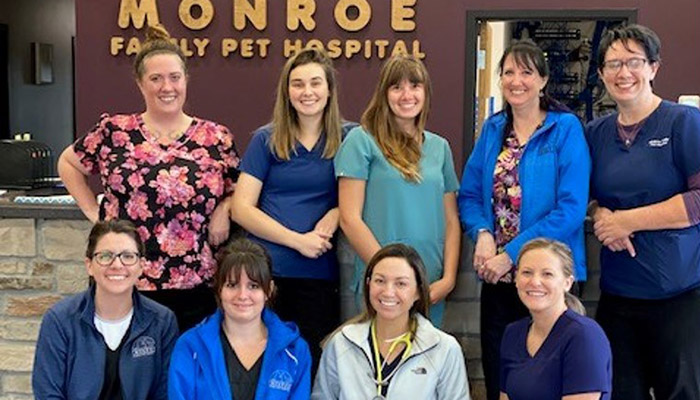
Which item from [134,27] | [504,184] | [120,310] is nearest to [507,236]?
[504,184]

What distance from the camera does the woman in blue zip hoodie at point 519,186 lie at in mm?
2486

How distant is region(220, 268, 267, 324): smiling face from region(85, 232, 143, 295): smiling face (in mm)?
275

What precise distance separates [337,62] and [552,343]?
346 cm

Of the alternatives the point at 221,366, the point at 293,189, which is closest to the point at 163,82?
the point at 293,189

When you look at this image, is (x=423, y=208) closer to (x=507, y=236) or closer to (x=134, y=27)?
(x=507, y=236)

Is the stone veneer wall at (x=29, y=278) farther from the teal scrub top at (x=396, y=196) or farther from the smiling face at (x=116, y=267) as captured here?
the teal scrub top at (x=396, y=196)

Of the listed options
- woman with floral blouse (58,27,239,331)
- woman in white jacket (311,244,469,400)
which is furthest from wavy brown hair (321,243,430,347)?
woman with floral blouse (58,27,239,331)

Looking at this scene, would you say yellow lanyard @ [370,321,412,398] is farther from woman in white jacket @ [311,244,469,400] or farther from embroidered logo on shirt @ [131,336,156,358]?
embroidered logo on shirt @ [131,336,156,358]

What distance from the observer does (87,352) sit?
2.55 metres

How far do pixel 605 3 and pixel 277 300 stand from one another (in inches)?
138

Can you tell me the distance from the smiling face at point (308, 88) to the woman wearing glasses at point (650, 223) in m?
0.82

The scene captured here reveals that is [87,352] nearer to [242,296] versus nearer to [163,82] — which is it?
[242,296]

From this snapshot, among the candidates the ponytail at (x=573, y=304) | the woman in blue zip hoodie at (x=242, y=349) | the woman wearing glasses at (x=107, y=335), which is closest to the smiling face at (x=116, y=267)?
the woman wearing glasses at (x=107, y=335)

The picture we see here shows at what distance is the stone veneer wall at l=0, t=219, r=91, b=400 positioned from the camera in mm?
3166
